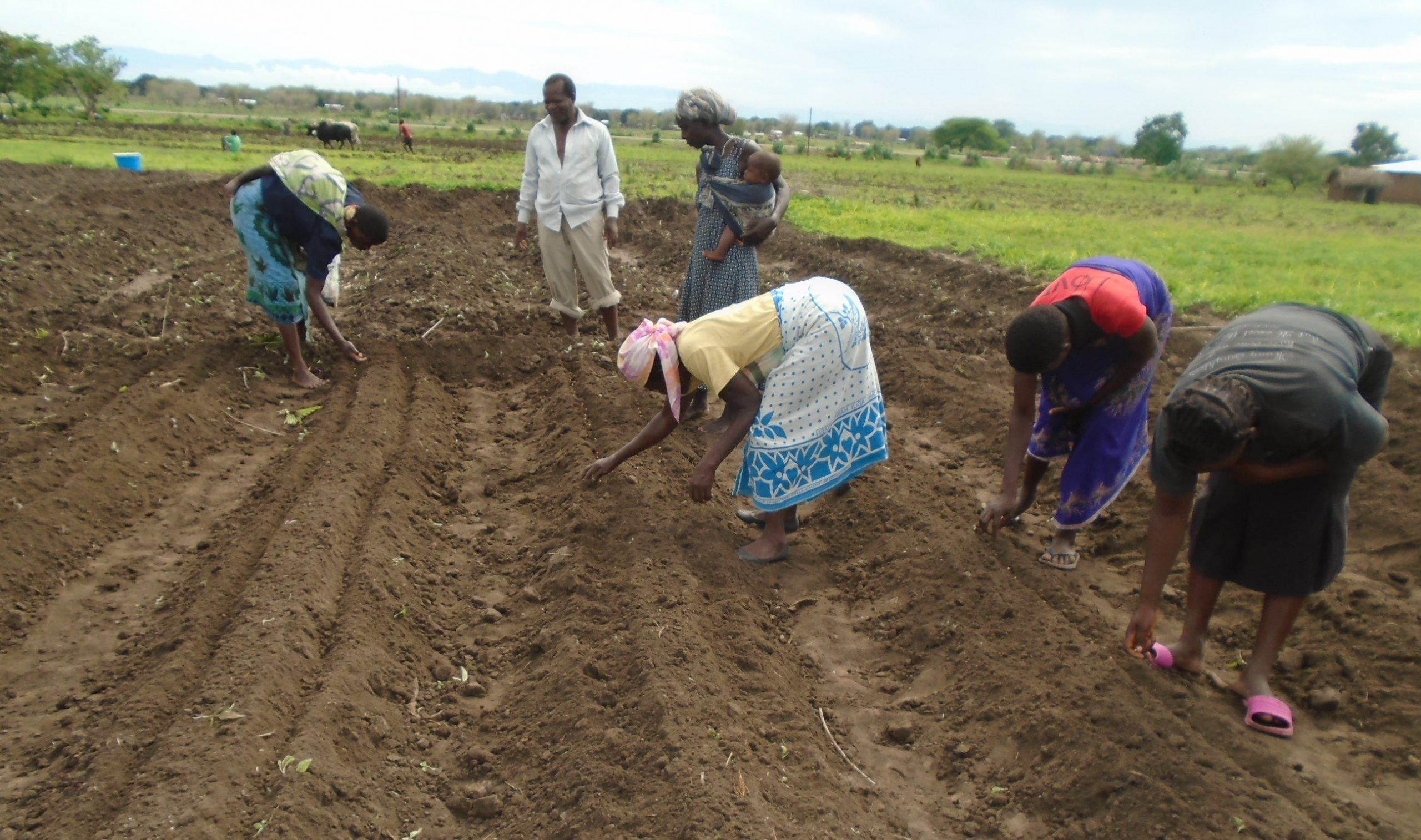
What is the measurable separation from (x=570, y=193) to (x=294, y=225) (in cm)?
176

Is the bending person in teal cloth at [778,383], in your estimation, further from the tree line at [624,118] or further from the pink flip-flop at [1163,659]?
the tree line at [624,118]

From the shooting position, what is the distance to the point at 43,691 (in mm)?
3266

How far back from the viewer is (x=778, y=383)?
12.2 ft

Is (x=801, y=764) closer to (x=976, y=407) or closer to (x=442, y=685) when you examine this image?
(x=442, y=685)

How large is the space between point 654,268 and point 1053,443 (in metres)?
6.86

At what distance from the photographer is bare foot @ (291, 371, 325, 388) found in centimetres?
610

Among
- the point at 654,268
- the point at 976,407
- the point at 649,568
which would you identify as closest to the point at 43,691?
the point at 649,568

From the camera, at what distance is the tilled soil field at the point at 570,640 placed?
8.97 feet

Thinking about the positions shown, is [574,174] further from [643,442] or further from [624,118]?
[624,118]

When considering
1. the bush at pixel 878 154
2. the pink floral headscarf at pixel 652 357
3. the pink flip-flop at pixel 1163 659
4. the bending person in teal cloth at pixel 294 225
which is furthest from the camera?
the bush at pixel 878 154

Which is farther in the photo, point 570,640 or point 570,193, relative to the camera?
point 570,193

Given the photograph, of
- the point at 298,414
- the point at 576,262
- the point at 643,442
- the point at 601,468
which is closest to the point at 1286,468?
the point at 643,442

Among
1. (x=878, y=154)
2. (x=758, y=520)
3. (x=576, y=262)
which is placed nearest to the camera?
(x=758, y=520)

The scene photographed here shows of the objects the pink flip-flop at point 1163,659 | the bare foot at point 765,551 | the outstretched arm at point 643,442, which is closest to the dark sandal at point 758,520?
the bare foot at point 765,551
